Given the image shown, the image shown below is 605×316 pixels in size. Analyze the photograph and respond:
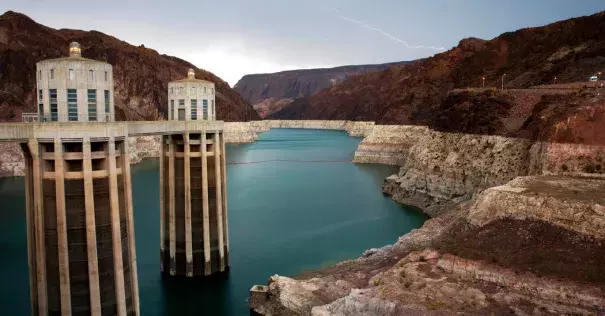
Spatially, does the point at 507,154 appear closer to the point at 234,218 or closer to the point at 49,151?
the point at 234,218

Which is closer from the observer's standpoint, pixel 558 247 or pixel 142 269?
pixel 558 247

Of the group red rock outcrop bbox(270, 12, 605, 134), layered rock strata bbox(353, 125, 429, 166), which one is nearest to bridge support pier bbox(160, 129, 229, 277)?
red rock outcrop bbox(270, 12, 605, 134)

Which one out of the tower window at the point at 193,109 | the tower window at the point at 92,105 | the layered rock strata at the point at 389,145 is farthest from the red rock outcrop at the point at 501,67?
the tower window at the point at 92,105

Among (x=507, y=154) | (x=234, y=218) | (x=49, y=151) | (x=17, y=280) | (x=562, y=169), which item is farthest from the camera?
(x=234, y=218)

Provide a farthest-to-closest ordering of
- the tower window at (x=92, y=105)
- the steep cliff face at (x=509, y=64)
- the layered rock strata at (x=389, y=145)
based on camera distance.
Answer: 1. the layered rock strata at (x=389, y=145)
2. the steep cliff face at (x=509, y=64)
3. the tower window at (x=92, y=105)

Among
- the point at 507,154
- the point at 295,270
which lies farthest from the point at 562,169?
the point at 295,270

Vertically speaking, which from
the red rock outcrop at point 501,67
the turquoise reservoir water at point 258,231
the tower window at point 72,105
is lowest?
the turquoise reservoir water at point 258,231

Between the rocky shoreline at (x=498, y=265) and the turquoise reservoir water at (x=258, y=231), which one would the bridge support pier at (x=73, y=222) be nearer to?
the turquoise reservoir water at (x=258, y=231)
